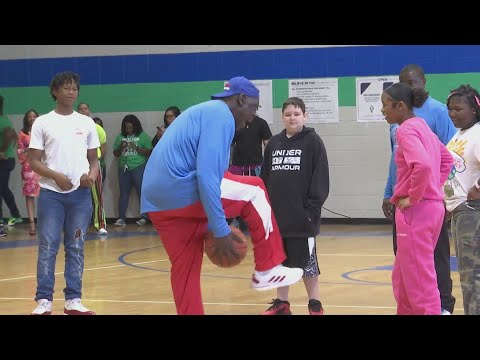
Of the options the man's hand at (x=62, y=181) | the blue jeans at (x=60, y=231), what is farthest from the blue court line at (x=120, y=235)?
the man's hand at (x=62, y=181)

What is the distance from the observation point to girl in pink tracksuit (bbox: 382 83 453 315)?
6043mm

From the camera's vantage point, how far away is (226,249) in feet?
18.1

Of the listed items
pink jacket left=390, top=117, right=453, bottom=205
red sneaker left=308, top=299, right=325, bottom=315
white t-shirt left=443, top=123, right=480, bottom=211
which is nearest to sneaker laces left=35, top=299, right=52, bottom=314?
red sneaker left=308, top=299, right=325, bottom=315

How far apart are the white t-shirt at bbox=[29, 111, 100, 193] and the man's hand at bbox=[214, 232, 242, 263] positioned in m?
2.59

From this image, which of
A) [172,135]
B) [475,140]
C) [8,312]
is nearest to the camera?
[172,135]

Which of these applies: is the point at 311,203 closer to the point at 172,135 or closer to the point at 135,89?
the point at 172,135

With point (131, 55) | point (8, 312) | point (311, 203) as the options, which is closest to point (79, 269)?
point (8, 312)

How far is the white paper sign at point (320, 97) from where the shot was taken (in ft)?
53.6

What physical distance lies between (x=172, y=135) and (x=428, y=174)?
169 cm

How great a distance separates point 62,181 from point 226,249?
2.56m

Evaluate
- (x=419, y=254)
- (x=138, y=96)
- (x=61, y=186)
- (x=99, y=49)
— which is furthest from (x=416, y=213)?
(x=99, y=49)

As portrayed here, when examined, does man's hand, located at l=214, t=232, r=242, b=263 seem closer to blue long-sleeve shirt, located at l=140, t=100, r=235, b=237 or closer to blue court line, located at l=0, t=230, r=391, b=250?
blue long-sleeve shirt, located at l=140, t=100, r=235, b=237

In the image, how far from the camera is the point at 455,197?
6.71m

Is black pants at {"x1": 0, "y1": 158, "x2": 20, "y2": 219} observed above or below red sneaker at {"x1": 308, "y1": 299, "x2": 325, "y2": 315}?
above
